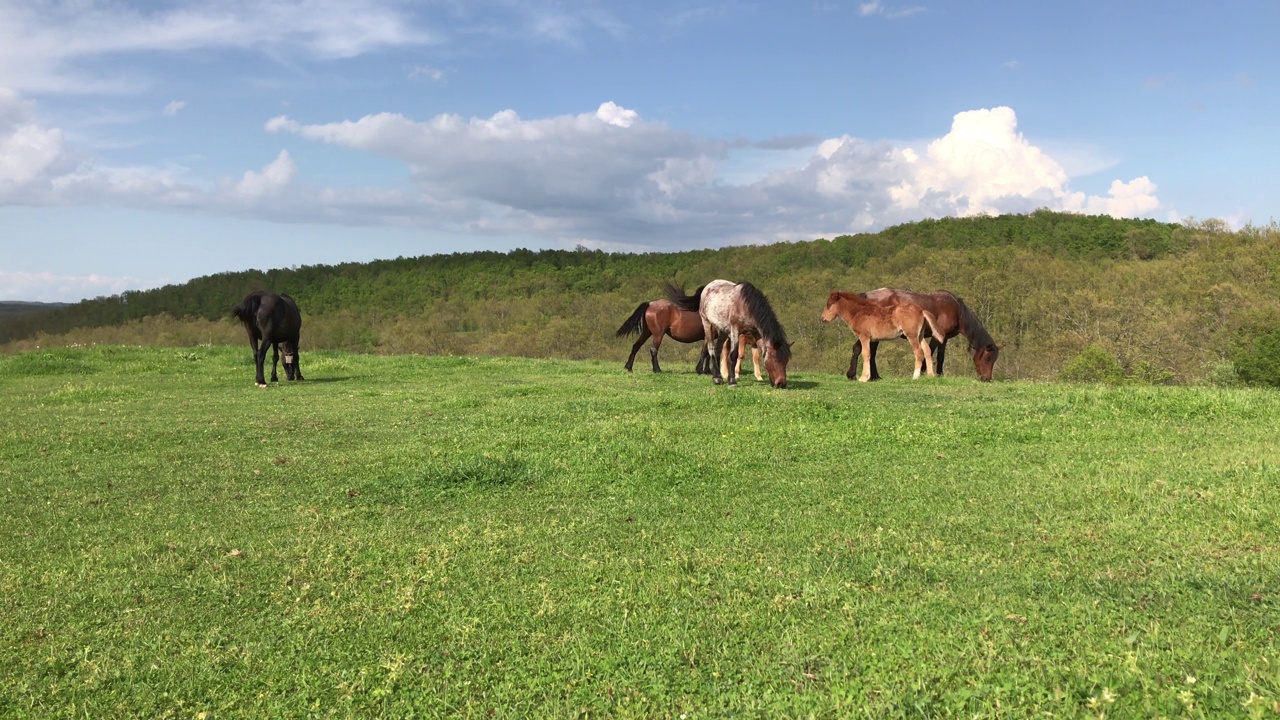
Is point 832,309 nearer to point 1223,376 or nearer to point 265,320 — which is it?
point 1223,376

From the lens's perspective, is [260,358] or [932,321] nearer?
[260,358]

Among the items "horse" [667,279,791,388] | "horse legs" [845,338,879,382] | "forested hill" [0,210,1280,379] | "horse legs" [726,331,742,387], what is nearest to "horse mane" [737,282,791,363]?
"horse" [667,279,791,388]

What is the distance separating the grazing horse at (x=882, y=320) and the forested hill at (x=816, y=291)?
1055 centimetres

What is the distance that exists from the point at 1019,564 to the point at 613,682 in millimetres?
2571

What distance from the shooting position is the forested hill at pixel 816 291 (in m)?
31.9

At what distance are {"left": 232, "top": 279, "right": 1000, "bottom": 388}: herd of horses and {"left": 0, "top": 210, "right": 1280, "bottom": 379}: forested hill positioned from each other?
7.34 meters

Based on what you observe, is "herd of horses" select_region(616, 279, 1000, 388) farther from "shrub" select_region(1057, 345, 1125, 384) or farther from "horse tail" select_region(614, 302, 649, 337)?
"shrub" select_region(1057, 345, 1125, 384)

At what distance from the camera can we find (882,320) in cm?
1684

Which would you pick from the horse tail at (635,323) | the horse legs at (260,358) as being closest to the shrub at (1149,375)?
the horse tail at (635,323)

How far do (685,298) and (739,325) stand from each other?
2629mm


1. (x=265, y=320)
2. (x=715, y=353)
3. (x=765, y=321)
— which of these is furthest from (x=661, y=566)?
Result: (x=265, y=320)

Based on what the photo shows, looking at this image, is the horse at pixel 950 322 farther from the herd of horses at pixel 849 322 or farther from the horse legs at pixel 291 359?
the horse legs at pixel 291 359

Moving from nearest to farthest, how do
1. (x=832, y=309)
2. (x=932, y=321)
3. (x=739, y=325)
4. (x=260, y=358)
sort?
(x=739, y=325) < (x=260, y=358) < (x=932, y=321) < (x=832, y=309)

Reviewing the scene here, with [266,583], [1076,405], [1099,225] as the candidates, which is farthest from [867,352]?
[1099,225]
